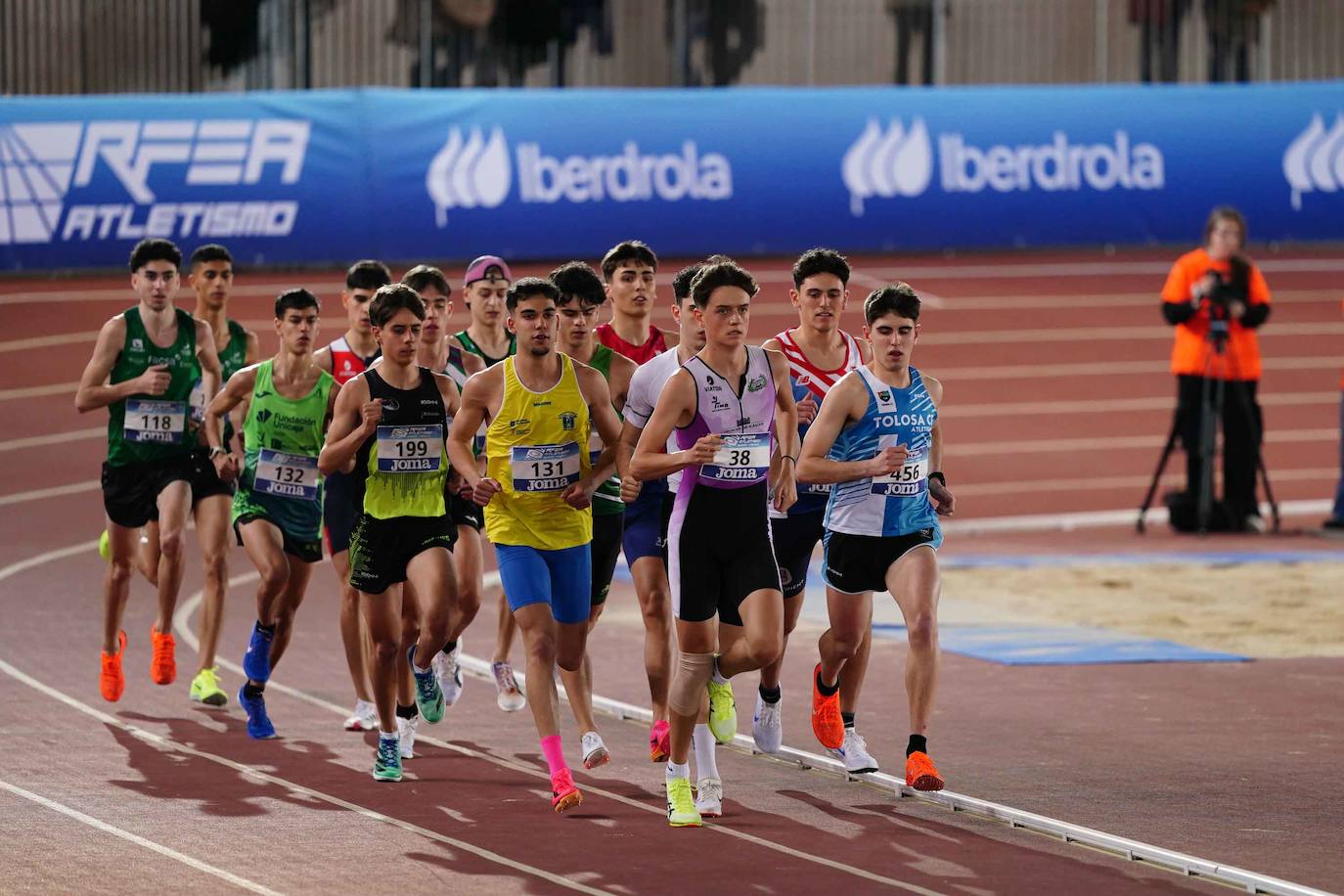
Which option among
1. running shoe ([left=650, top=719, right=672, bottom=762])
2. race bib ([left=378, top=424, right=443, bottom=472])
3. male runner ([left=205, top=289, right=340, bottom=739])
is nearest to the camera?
race bib ([left=378, top=424, right=443, bottom=472])

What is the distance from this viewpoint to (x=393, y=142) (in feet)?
70.3

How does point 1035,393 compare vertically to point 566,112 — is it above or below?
below

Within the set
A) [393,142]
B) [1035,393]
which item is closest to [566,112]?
[393,142]

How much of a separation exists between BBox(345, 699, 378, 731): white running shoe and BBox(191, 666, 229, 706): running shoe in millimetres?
895

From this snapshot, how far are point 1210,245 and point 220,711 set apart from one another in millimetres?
10755

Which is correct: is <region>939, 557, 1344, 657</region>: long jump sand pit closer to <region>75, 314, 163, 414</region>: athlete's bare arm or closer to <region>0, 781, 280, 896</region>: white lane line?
<region>75, 314, 163, 414</region>: athlete's bare arm

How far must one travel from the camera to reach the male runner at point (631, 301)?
10242mm

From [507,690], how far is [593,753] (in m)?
2.39

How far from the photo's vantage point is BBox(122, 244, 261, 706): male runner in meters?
11.3

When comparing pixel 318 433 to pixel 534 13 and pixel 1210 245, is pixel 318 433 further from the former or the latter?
pixel 534 13

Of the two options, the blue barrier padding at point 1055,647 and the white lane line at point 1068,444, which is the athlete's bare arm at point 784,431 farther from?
the white lane line at point 1068,444

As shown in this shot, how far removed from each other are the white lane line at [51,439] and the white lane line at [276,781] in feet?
24.8

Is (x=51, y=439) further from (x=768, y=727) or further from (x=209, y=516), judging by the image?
(x=768, y=727)

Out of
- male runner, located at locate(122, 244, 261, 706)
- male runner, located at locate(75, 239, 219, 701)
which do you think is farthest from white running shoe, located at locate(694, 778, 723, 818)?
male runner, located at locate(75, 239, 219, 701)
